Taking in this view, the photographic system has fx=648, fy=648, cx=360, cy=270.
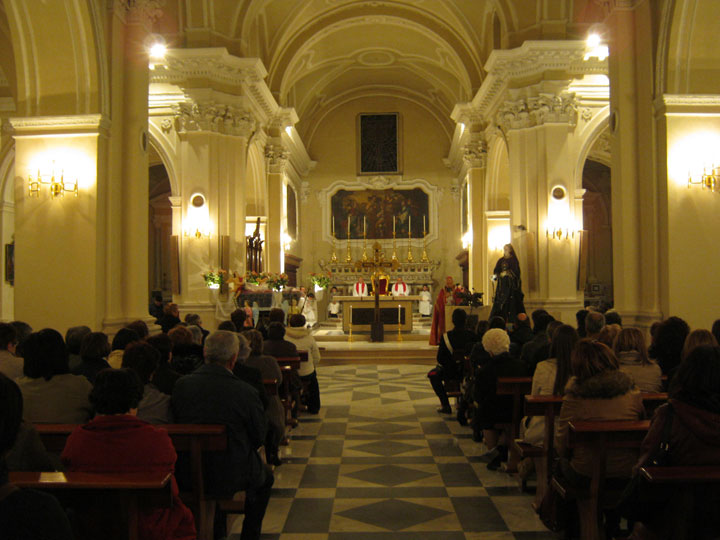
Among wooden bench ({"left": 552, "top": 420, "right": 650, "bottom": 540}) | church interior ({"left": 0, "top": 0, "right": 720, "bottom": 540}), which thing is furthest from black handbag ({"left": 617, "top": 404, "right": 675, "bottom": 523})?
church interior ({"left": 0, "top": 0, "right": 720, "bottom": 540})

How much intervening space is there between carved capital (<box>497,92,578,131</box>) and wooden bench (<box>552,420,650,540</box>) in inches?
449

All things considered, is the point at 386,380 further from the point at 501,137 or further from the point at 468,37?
the point at 468,37

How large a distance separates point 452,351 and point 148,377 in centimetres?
497

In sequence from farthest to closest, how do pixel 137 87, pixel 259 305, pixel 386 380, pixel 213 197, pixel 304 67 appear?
pixel 304 67
pixel 213 197
pixel 259 305
pixel 386 380
pixel 137 87

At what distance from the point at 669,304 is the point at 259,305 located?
8011mm

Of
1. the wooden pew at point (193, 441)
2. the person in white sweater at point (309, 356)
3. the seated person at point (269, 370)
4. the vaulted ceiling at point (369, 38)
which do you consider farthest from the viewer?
the vaulted ceiling at point (369, 38)

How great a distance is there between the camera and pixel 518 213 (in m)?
14.0

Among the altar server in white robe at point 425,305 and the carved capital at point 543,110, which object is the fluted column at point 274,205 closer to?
the altar server in white robe at point 425,305

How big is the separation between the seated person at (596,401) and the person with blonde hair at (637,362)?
882 millimetres

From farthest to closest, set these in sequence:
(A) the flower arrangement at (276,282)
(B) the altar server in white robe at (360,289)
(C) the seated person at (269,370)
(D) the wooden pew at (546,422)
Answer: (B) the altar server in white robe at (360,289)
(A) the flower arrangement at (276,282)
(C) the seated person at (269,370)
(D) the wooden pew at (546,422)

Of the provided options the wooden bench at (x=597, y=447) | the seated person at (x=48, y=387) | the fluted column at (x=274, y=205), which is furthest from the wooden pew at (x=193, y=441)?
the fluted column at (x=274, y=205)

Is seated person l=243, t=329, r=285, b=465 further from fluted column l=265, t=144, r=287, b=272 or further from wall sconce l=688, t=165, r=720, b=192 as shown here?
fluted column l=265, t=144, r=287, b=272

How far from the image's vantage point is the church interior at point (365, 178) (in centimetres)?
771

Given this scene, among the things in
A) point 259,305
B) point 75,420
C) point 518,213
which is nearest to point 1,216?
point 259,305
